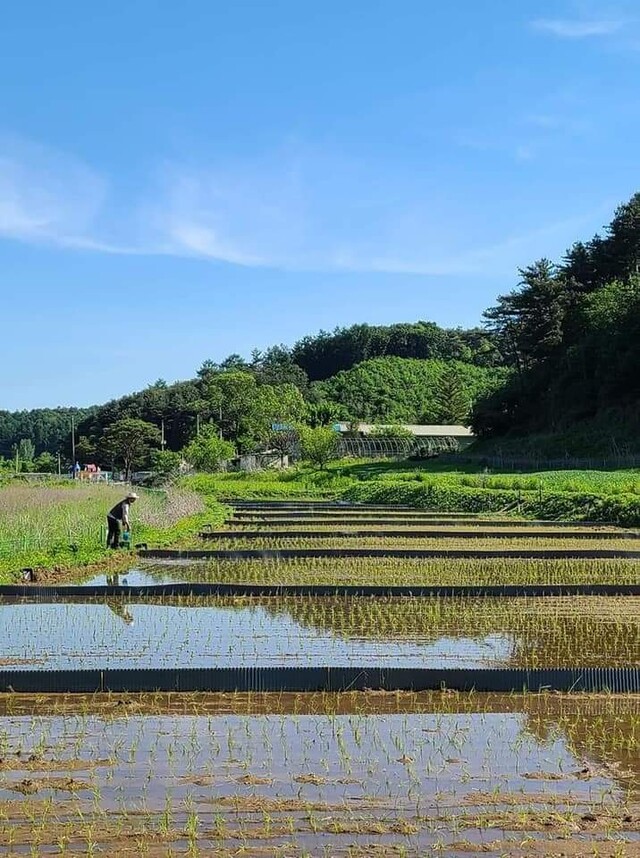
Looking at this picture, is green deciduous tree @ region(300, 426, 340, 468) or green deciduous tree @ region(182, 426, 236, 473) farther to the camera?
green deciduous tree @ region(182, 426, 236, 473)

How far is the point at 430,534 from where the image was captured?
66.3 feet

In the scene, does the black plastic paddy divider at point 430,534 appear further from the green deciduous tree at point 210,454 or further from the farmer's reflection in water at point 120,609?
the green deciduous tree at point 210,454

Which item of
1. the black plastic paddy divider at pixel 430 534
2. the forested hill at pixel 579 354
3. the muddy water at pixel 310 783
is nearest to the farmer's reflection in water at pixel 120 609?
the muddy water at pixel 310 783

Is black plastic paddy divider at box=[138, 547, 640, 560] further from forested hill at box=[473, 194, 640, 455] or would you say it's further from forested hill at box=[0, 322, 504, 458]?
forested hill at box=[0, 322, 504, 458]

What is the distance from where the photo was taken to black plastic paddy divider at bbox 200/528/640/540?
1958 cm

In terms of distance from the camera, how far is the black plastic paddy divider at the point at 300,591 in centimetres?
1141

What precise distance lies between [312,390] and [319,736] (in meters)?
78.0

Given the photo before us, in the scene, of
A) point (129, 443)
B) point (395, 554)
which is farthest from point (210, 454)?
point (395, 554)

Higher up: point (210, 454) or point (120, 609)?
point (210, 454)

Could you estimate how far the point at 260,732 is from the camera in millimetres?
5824

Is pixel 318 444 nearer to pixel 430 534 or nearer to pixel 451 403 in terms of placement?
pixel 430 534

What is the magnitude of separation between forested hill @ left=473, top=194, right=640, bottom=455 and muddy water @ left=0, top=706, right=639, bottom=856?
110 ft

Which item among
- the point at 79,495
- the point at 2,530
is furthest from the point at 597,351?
the point at 2,530

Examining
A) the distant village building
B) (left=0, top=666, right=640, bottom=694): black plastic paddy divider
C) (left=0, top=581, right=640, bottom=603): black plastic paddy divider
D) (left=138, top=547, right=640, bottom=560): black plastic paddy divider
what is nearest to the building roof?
the distant village building
